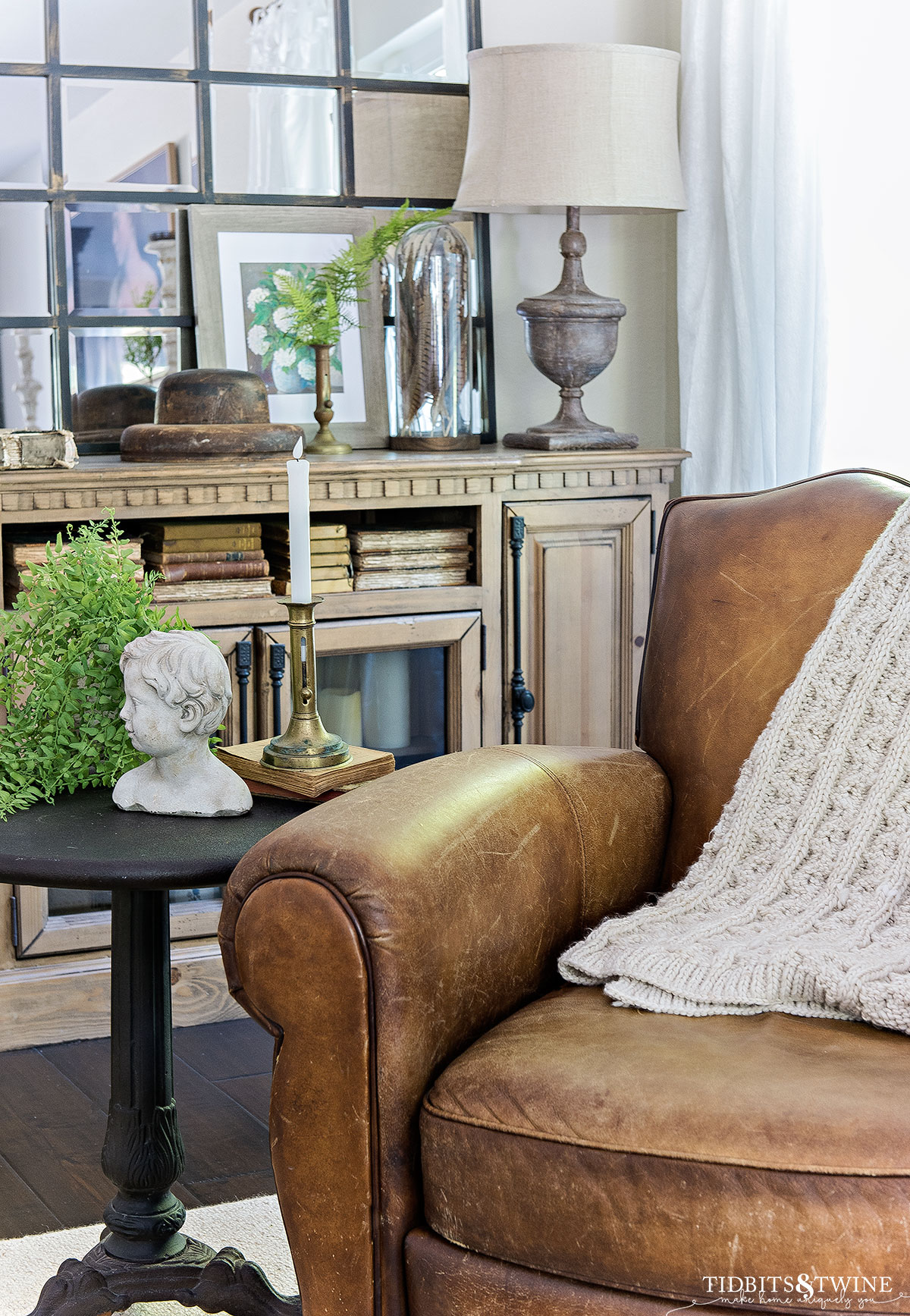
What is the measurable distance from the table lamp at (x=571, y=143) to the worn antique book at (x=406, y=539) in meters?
0.26

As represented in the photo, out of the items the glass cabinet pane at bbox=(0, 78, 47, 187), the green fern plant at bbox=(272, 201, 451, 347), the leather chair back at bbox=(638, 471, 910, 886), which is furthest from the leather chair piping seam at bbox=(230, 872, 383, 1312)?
the glass cabinet pane at bbox=(0, 78, 47, 187)

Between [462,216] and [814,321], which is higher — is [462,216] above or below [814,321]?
above

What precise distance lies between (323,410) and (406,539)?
32 centimetres

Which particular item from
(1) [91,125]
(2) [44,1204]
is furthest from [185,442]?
(2) [44,1204]

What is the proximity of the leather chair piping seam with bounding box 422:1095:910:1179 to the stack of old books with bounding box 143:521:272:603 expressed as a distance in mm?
1281

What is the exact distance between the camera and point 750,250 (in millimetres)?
2582

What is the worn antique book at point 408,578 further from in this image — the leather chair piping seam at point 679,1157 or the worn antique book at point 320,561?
the leather chair piping seam at point 679,1157

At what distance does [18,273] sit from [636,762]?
152 cm

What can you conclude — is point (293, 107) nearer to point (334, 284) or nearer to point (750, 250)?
point (334, 284)

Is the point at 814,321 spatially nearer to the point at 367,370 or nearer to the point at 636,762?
the point at 367,370

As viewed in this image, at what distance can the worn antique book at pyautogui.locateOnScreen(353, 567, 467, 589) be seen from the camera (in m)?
2.36

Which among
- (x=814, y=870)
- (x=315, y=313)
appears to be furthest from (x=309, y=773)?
(x=315, y=313)

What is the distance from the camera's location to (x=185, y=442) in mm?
2264

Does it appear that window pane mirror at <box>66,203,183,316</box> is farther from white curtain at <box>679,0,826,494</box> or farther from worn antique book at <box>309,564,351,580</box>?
white curtain at <box>679,0,826,494</box>
